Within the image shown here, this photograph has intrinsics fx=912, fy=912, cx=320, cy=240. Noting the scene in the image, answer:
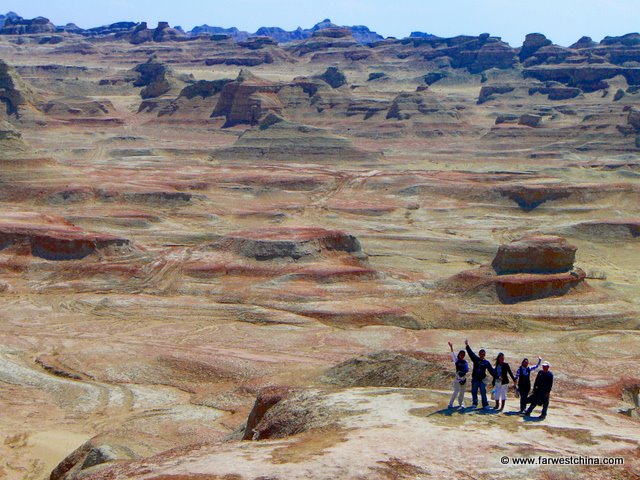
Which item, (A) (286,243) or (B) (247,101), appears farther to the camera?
(B) (247,101)

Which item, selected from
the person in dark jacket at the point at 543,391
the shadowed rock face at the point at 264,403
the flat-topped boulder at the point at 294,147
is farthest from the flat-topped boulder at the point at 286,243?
the flat-topped boulder at the point at 294,147

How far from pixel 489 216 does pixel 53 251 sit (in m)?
32.7

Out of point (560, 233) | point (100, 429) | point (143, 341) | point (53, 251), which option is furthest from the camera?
point (560, 233)

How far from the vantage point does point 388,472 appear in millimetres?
14891

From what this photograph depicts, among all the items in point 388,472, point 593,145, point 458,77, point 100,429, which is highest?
point 458,77

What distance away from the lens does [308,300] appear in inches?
1580

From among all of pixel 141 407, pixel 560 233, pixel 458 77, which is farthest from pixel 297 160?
pixel 458 77

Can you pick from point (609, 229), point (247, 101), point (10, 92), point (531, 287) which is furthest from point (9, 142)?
point (247, 101)

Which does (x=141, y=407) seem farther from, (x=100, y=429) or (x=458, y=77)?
(x=458, y=77)

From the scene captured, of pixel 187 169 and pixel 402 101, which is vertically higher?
pixel 402 101

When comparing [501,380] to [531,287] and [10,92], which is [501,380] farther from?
[10,92]

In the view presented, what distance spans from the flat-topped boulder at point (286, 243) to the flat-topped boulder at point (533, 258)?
9.51 meters

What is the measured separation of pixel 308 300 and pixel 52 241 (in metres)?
14.8

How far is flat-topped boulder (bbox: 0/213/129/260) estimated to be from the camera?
46.2 meters
